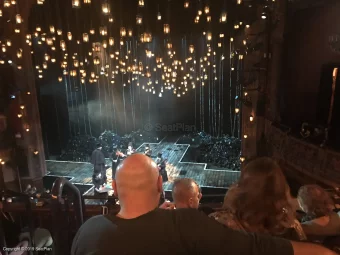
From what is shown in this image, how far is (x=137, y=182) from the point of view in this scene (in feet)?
4.88

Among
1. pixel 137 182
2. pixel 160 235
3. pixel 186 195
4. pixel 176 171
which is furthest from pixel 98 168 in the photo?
pixel 160 235

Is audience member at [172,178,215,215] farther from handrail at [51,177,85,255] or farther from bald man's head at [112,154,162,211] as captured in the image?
handrail at [51,177,85,255]

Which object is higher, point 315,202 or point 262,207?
point 262,207

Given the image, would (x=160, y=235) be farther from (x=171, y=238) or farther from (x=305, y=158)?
(x=305, y=158)

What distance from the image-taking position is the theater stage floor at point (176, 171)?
11.3 metres

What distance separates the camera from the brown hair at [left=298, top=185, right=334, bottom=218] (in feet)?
7.63

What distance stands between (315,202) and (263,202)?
0.99 m

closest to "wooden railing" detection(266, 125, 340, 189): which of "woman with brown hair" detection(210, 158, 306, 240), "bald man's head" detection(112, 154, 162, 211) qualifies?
"woman with brown hair" detection(210, 158, 306, 240)

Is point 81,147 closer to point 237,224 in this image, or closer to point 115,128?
point 115,128

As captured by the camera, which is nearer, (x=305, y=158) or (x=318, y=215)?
(x=318, y=215)

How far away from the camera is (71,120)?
56.4 feet

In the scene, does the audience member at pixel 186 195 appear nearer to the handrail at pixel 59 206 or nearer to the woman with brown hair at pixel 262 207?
the woman with brown hair at pixel 262 207

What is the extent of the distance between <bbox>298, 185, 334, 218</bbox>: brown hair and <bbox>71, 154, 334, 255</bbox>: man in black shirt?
1.21 meters

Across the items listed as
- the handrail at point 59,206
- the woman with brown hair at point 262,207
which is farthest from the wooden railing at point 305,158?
the handrail at point 59,206
